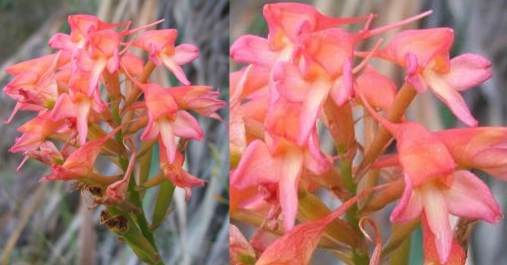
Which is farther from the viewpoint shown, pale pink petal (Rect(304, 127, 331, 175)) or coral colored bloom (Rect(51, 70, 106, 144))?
coral colored bloom (Rect(51, 70, 106, 144))

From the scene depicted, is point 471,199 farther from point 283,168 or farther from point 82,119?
point 82,119

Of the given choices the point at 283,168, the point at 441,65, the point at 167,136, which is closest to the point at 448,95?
the point at 441,65

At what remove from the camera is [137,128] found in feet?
3.17

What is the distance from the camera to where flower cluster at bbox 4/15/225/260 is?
0.91 m

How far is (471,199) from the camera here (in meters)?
0.58

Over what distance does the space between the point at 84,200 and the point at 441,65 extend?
53 cm

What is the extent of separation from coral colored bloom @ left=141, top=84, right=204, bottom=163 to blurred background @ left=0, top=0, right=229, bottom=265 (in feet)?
0.25

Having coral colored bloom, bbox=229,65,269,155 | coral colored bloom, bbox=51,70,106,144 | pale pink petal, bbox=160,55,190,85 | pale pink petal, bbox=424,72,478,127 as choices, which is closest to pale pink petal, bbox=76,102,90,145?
coral colored bloom, bbox=51,70,106,144

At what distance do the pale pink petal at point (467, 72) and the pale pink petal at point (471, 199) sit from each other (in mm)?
72

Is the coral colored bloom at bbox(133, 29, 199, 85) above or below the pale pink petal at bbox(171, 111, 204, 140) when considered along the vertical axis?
above

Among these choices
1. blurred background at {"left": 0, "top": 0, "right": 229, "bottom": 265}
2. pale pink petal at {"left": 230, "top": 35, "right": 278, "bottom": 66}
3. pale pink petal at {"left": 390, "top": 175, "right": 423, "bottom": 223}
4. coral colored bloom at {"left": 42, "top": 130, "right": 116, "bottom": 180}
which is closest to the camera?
pale pink petal at {"left": 390, "top": 175, "right": 423, "bottom": 223}

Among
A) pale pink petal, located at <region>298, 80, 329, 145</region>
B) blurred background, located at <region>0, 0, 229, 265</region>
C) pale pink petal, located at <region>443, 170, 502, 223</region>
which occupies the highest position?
pale pink petal, located at <region>298, 80, 329, 145</region>

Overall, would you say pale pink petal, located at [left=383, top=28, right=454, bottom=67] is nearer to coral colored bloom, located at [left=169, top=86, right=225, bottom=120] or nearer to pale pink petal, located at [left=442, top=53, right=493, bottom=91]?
pale pink petal, located at [left=442, top=53, right=493, bottom=91]

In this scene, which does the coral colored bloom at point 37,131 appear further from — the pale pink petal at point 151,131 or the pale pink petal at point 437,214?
the pale pink petal at point 437,214
